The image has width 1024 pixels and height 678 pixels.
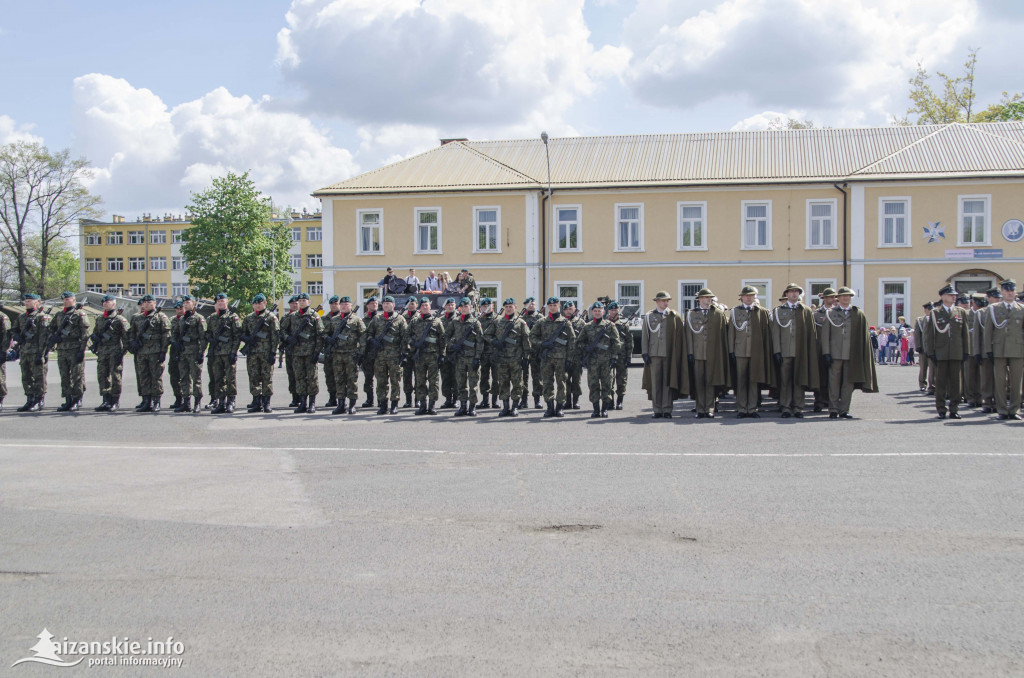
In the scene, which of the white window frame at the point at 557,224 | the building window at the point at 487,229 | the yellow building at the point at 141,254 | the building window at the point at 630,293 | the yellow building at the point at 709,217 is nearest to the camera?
the yellow building at the point at 709,217

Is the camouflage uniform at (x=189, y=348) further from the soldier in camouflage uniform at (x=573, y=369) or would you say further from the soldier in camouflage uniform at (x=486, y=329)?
the soldier in camouflage uniform at (x=573, y=369)

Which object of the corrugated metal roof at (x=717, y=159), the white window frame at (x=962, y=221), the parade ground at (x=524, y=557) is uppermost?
the corrugated metal roof at (x=717, y=159)

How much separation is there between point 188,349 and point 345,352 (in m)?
2.75

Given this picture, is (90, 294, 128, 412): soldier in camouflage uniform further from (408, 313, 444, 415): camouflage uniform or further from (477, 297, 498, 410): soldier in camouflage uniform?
(477, 297, 498, 410): soldier in camouflage uniform

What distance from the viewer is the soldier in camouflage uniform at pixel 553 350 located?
14.4m

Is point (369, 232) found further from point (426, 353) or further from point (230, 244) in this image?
point (230, 244)

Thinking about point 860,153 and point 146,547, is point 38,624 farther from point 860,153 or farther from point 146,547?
point 860,153

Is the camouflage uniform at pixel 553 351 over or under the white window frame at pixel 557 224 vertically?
under

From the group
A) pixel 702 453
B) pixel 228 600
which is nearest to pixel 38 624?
pixel 228 600

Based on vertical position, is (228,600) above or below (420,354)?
below

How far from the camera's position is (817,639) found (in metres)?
4.43

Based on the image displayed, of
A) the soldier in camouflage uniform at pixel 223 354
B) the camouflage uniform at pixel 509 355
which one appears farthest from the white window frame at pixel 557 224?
the soldier in camouflage uniform at pixel 223 354

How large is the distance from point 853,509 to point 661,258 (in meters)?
30.7

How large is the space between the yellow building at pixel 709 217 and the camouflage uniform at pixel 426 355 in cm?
2278
